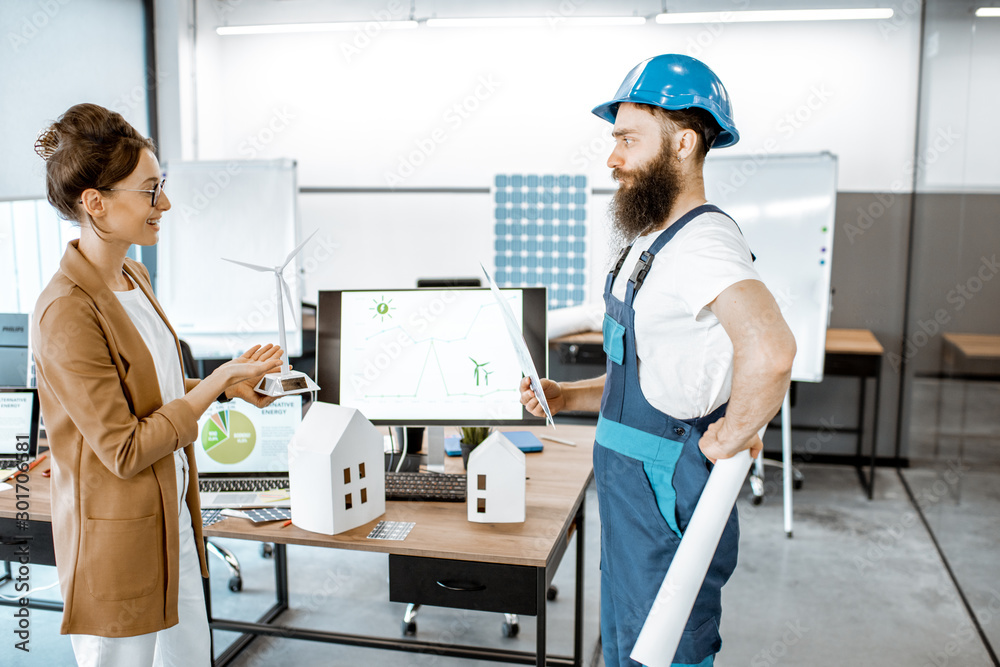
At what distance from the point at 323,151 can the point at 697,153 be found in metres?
4.19

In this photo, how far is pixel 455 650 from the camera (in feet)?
7.50

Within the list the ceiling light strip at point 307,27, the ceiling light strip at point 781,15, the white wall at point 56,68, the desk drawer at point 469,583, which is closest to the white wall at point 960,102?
the ceiling light strip at point 781,15

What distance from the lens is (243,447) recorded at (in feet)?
7.23

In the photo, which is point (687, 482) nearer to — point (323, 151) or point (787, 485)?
point (787, 485)

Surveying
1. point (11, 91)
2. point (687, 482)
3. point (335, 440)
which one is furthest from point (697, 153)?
point (11, 91)

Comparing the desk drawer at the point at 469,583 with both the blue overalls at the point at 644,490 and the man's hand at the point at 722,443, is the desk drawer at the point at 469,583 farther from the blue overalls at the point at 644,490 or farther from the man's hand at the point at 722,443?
the man's hand at the point at 722,443

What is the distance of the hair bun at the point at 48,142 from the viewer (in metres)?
1.48

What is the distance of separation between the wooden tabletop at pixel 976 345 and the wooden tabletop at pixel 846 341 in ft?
2.79

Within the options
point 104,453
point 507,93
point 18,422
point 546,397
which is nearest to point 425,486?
point 546,397

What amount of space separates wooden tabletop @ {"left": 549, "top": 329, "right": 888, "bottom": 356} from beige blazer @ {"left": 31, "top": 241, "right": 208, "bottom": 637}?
263 cm

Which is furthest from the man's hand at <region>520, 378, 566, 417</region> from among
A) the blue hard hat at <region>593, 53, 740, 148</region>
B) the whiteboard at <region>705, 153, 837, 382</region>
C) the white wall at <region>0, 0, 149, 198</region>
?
the white wall at <region>0, 0, 149, 198</region>

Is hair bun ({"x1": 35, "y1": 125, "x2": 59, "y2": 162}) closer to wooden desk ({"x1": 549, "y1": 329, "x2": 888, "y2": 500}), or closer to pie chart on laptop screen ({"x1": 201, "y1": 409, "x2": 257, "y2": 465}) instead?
pie chart on laptop screen ({"x1": 201, "y1": 409, "x2": 257, "y2": 465})

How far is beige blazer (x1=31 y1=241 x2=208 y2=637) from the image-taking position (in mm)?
1435

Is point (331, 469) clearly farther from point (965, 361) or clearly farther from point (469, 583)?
point (965, 361)
